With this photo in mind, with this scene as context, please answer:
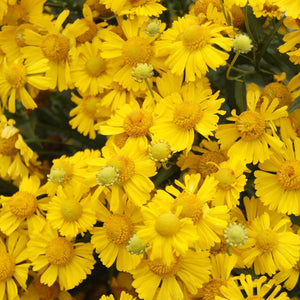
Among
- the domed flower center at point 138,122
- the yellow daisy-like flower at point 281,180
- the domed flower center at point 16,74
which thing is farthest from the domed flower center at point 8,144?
the yellow daisy-like flower at point 281,180

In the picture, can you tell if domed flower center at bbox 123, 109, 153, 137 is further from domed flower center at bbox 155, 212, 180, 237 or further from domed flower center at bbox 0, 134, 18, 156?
domed flower center at bbox 0, 134, 18, 156

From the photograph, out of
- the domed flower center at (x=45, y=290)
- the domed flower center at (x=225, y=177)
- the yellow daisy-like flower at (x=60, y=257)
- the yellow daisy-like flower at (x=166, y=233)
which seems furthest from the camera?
the domed flower center at (x=45, y=290)

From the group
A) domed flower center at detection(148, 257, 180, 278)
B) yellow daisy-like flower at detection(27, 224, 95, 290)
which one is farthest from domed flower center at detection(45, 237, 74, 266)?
domed flower center at detection(148, 257, 180, 278)

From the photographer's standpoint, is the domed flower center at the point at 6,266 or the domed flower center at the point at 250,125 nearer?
the domed flower center at the point at 250,125

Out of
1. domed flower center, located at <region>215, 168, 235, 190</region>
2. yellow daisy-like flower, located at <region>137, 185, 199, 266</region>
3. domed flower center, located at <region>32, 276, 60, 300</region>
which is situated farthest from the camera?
domed flower center, located at <region>32, 276, 60, 300</region>

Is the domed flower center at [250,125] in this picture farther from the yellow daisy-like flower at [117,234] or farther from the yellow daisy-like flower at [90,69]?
the yellow daisy-like flower at [90,69]
